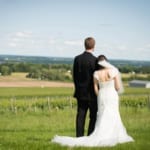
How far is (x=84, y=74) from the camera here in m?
9.68

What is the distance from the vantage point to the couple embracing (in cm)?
962

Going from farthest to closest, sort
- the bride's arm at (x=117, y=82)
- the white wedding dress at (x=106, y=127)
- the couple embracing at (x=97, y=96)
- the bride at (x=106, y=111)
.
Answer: the bride's arm at (x=117, y=82) → the couple embracing at (x=97, y=96) → the bride at (x=106, y=111) → the white wedding dress at (x=106, y=127)

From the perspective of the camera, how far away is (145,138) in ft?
35.3

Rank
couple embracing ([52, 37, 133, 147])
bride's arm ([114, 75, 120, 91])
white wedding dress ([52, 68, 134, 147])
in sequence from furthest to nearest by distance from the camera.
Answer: bride's arm ([114, 75, 120, 91]), couple embracing ([52, 37, 133, 147]), white wedding dress ([52, 68, 134, 147])

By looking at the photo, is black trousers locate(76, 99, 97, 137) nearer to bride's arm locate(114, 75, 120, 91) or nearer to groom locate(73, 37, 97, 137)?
groom locate(73, 37, 97, 137)

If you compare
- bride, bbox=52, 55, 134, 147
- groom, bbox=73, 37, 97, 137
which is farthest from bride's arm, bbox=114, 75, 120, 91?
groom, bbox=73, 37, 97, 137

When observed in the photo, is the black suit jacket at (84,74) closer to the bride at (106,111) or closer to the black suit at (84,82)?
the black suit at (84,82)

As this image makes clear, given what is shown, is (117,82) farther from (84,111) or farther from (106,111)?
(84,111)

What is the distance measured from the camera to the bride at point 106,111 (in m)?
9.51

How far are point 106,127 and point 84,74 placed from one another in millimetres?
1178

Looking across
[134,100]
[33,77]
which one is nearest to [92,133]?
[134,100]

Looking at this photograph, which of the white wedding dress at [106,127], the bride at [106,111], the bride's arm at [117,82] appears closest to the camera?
the white wedding dress at [106,127]

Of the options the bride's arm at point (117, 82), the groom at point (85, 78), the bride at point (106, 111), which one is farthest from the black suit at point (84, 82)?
the bride's arm at point (117, 82)

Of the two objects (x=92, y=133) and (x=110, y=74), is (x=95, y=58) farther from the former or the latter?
(x=92, y=133)
